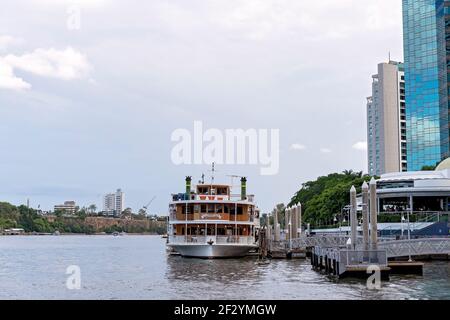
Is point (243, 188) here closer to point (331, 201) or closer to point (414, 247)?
point (414, 247)

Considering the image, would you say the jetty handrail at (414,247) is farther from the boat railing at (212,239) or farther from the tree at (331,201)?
the tree at (331,201)

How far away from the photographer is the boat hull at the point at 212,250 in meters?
59.0

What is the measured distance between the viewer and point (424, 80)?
5453 inches

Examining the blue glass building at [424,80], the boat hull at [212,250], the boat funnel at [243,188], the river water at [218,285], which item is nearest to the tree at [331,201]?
the blue glass building at [424,80]

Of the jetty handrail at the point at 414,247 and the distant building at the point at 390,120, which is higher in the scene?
the distant building at the point at 390,120

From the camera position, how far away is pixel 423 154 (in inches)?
5354

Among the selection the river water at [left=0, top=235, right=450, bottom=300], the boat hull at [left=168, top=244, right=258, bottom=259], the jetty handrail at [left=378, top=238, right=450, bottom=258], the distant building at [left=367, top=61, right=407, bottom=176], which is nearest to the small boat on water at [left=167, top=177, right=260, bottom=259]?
the boat hull at [left=168, top=244, right=258, bottom=259]

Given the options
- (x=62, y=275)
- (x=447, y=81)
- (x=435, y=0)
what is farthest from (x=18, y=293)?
(x=435, y=0)

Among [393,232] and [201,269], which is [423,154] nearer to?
[393,232]

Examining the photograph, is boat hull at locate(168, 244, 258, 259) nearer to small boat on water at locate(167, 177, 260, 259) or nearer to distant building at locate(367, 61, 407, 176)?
small boat on water at locate(167, 177, 260, 259)

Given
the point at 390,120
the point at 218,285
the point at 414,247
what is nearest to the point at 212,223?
the point at 414,247

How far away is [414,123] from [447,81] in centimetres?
1872

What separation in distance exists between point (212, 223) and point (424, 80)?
3699 inches
